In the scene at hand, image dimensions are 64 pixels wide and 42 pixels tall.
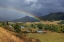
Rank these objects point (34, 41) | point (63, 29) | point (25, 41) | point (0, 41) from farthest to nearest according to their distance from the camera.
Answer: point (63, 29) → point (34, 41) → point (25, 41) → point (0, 41)

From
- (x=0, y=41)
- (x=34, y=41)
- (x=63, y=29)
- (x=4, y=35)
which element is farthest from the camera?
(x=63, y=29)

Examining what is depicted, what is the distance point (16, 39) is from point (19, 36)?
1966 millimetres

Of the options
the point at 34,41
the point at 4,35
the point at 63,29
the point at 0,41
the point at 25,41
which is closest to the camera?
the point at 0,41

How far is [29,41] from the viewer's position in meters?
25.4

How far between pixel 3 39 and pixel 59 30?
111736mm

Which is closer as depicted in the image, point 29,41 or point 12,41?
point 12,41

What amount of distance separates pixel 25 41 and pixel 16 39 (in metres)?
1.88

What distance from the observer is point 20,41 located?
23.7 meters

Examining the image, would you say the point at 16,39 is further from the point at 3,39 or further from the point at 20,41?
the point at 3,39

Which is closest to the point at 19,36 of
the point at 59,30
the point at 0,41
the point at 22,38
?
the point at 22,38

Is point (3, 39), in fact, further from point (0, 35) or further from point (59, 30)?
point (59, 30)

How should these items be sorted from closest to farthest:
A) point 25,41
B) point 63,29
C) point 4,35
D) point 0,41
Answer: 1. point 0,41
2. point 4,35
3. point 25,41
4. point 63,29

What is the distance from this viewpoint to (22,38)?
25.2 meters

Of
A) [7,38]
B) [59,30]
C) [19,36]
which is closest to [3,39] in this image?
[7,38]
